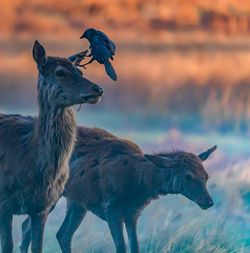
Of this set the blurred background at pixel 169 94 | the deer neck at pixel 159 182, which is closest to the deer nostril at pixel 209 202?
the deer neck at pixel 159 182

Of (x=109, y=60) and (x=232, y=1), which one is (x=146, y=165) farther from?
(x=232, y=1)

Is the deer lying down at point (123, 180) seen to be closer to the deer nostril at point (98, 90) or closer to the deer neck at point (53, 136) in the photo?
the deer neck at point (53, 136)

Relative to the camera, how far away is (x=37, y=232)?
2.64 metres

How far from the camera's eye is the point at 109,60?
2652 millimetres

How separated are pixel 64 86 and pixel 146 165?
0.50 metres

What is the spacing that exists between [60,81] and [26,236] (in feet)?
1.86

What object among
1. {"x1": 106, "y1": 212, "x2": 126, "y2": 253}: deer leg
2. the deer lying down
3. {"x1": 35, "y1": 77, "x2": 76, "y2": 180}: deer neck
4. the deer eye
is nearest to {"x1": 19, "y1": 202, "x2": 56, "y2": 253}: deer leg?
the deer lying down

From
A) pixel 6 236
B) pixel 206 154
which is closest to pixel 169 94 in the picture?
pixel 206 154

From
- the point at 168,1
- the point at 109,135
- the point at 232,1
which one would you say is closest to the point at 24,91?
the point at 109,135

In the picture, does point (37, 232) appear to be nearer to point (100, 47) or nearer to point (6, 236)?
point (6, 236)

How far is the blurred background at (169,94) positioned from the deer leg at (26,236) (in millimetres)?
107

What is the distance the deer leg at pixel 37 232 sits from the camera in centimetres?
263

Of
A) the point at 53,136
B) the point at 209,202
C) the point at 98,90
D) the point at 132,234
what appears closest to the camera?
the point at 98,90

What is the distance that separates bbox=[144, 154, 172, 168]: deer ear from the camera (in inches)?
112
